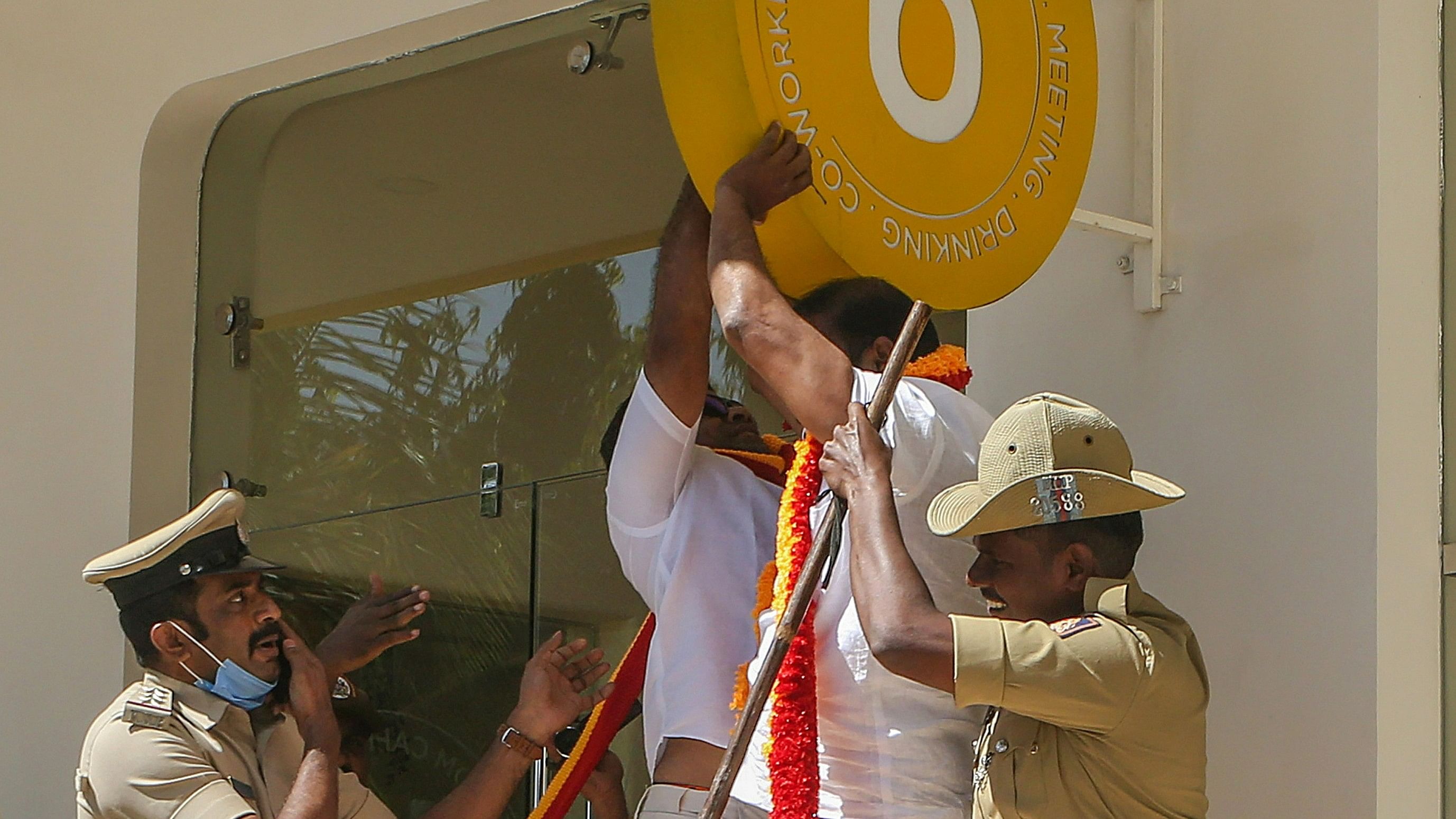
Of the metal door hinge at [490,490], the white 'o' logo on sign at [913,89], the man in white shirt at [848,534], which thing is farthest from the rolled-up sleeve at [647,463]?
the metal door hinge at [490,490]

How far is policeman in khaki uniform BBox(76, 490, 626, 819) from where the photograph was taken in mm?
3746

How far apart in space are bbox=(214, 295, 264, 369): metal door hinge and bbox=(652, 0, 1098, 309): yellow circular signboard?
2.66m

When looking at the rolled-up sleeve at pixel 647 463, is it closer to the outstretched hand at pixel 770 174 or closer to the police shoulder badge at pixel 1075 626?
the outstretched hand at pixel 770 174

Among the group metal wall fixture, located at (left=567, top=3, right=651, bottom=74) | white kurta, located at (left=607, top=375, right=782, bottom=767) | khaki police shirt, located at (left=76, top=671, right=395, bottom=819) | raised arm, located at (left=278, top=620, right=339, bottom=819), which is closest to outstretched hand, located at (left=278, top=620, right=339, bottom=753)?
raised arm, located at (left=278, top=620, right=339, bottom=819)

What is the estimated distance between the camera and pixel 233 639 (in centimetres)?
398

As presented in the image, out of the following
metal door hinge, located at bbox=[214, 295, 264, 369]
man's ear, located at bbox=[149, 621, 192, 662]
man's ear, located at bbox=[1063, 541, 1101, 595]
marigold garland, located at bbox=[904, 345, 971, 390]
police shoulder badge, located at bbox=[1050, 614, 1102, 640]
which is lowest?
man's ear, located at bbox=[149, 621, 192, 662]

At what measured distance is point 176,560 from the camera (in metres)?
4.04

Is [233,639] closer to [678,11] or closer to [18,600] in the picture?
[18,600]

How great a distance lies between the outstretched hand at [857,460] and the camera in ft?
9.14

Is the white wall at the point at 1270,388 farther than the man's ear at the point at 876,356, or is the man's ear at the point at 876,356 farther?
the white wall at the point at 1270,388

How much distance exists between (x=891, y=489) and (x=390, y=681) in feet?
9.30

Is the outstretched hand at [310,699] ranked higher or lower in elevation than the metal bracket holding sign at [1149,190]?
lower

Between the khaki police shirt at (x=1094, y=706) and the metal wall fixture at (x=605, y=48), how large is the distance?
265 cm

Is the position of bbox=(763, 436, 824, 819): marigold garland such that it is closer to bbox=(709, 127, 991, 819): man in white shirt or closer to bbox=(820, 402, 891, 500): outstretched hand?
bbox=(709, 127, 991, 819): man in white shirt
